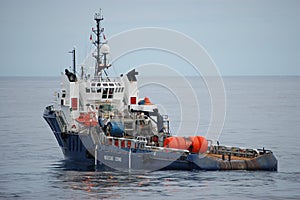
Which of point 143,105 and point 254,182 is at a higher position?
point 143,105

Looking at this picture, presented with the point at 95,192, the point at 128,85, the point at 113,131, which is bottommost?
the point at 95,192

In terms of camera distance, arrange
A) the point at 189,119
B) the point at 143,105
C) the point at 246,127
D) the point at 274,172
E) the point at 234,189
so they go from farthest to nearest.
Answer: the point at 189,119
the point at 246,127
the point at 143,105
the point at 274,172
the point at 234,189

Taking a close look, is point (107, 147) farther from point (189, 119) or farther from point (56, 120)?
point (189, 119)

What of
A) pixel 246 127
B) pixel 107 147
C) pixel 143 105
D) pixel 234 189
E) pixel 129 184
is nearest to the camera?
pixel 234 189

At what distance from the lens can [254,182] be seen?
39.8 metres

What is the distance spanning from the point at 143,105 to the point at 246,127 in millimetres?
31287

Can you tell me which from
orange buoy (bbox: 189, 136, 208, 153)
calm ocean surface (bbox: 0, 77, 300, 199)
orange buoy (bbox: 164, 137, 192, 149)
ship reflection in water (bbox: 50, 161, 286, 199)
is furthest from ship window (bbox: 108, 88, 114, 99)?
orange buoy (bbox: 189, 136, 208, 153)

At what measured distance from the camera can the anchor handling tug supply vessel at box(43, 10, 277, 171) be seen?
142 feet

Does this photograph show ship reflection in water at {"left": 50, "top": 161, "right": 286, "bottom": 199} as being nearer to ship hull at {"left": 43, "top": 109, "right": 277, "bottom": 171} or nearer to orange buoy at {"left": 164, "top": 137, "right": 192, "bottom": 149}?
ship hull at {"left": 43, "top": 109, "right": 277, "bottom": 171}

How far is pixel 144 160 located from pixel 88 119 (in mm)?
7159

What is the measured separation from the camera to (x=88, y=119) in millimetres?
48938

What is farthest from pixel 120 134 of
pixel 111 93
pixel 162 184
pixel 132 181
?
pixel 162 184

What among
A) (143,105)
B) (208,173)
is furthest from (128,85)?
(208,173)

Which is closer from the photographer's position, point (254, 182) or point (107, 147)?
point (254, 182)
